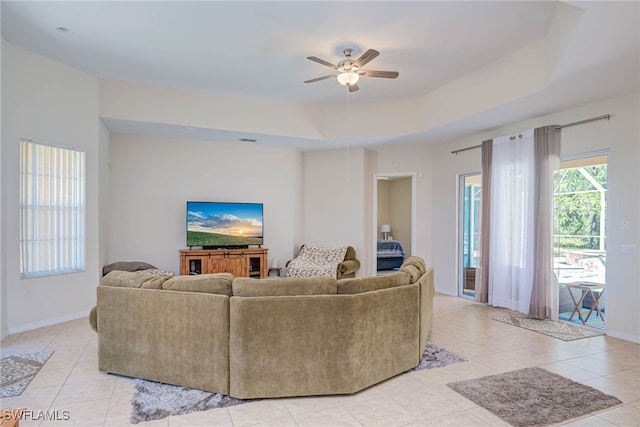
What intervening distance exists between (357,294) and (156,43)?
11.3 ft

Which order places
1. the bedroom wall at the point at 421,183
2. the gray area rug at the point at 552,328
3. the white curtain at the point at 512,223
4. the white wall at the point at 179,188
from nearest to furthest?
the gray area rug at the point at 552,328
the white curtain at the point at 512,223
the white wall at the point at 179,188
the bedroom wall at the point at 421,183

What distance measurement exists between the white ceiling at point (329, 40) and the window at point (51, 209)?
1037 mm

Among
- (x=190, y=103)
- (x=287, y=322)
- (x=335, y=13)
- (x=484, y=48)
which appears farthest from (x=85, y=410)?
(x=484, y=48)

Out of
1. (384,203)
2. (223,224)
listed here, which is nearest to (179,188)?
(223,224)

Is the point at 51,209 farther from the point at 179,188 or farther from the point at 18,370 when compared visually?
the point at 179,188

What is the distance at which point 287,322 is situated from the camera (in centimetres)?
266

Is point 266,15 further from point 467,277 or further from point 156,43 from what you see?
point 467,277

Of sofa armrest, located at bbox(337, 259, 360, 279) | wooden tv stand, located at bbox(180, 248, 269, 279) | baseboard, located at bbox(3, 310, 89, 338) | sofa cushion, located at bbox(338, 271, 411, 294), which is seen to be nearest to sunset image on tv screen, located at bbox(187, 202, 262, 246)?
wooden tv stand, located at bbox(180, 248, 269, 279)

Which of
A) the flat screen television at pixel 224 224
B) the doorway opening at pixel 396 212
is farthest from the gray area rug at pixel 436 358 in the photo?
the doorway opening at pixel 396 212

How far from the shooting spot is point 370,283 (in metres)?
2.93

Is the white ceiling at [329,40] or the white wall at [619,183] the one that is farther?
the white wall at [619,183]

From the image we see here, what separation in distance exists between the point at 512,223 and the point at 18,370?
19.2ft

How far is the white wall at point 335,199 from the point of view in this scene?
7.23 metres

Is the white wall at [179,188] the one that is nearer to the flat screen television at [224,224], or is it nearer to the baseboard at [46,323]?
the flat screen television at [224,224]
